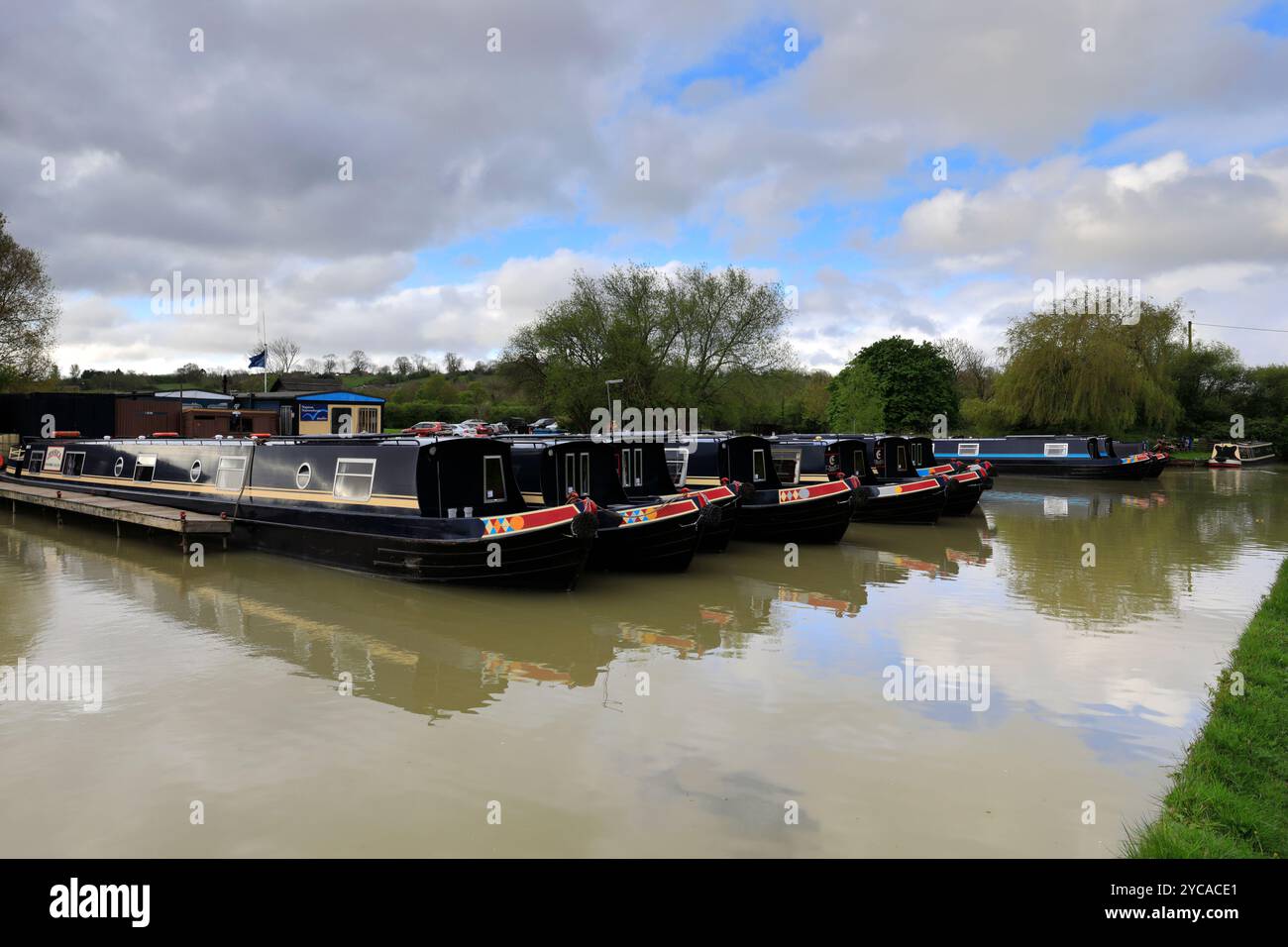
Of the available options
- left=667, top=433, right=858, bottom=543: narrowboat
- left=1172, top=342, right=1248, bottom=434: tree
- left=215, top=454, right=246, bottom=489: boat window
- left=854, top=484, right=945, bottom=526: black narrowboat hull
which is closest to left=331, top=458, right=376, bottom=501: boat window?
left=215, top=454, right=246, bottom=489: boat window

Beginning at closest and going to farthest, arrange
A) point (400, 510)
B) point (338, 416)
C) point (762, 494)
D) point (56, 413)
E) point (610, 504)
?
1. point (400, 510)
2. point (610, 504)
3. point (762, 494)
4. point (56, 413)
5. point (338, 416)

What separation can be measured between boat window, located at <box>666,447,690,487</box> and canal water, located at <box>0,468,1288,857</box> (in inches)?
124

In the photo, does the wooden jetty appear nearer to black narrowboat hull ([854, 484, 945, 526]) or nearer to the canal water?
the canal water

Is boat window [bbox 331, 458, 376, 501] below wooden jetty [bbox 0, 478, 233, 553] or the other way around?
the other way around

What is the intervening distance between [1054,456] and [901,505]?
15396 mm

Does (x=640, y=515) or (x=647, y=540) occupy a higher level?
(x=640, y=515)

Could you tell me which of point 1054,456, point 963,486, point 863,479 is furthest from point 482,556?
point 1054,456

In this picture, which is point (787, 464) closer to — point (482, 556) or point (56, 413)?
point (482, 556)

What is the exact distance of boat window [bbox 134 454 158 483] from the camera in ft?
50.3

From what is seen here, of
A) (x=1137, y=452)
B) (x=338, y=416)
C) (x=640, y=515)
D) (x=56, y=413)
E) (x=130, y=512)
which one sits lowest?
(x=130, y=512)

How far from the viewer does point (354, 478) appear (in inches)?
430

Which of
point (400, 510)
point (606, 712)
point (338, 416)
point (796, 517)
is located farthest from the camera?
point (338, 416)

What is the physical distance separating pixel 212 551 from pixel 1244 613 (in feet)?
45.9
